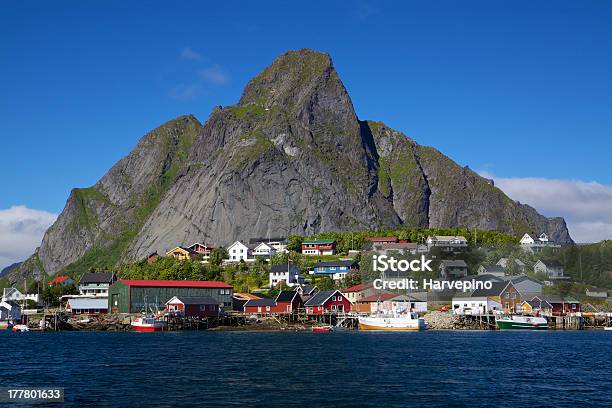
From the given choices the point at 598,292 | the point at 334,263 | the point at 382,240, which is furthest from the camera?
the point at 382,240

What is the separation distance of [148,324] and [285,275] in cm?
4988

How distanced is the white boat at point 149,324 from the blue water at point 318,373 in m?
28.7

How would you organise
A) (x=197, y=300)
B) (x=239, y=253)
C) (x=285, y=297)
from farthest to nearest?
(x=239, y=253) < (x=285, y=297) < (x=197, y=300)

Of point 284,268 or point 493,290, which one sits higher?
point 284,268

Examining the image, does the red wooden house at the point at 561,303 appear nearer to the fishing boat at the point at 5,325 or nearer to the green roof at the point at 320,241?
the green roof at the point at 320,241

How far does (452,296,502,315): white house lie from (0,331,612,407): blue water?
37834 mm

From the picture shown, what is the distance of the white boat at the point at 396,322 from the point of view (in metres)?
102

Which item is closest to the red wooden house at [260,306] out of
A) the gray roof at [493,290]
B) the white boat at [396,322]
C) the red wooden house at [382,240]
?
the white boat at [396,322]

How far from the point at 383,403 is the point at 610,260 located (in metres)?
105

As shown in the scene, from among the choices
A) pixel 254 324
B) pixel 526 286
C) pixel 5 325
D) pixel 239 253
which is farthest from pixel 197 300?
pixel 239 253

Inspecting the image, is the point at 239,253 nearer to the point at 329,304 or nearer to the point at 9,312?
the point at 9,312

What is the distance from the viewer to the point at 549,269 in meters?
128

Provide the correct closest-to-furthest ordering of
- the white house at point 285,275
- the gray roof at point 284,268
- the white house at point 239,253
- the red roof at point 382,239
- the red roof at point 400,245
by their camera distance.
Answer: the white house at point 285,275, the gray roof at point 284,268, the red roof at point 400,245, the red roof at point 382,239, the white house at point 239,253

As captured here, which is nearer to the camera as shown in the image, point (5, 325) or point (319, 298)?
point (319, 298)
